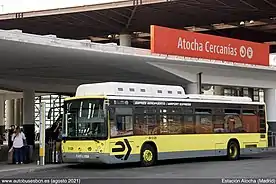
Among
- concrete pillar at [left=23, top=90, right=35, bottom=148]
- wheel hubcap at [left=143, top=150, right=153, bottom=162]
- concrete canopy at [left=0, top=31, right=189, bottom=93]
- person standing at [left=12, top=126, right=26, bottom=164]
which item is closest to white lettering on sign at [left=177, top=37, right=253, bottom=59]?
concrete canopy at [left=0, top=31, right=189, bottom=93]

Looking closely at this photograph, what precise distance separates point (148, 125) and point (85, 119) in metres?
2.55

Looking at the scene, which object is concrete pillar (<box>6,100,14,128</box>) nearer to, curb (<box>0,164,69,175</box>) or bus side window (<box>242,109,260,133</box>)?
bus side window (<box>242,109,260,133</box>)

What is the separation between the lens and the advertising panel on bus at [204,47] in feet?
90.7

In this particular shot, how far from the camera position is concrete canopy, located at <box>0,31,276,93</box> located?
22797 mm

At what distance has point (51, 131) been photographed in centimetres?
2594

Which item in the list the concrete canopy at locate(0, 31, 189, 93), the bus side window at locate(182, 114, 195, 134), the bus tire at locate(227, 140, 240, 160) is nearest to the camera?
the concrete canopy at locate(0, 31, 189, 93)

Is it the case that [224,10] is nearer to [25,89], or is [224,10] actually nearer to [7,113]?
[25,89]

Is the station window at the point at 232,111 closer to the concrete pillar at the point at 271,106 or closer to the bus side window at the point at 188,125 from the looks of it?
the bus side window at the point at 188,125

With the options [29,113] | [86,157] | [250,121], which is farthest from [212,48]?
[29,113]

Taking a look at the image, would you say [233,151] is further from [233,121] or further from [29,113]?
[29,113]

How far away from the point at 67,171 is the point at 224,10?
27.4 metres

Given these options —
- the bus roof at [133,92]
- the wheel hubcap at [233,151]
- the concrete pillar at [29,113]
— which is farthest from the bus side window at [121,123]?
the concrete pillar at [29,113]

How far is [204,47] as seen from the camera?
99.8 ft

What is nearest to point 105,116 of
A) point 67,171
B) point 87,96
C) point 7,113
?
point 87,96
